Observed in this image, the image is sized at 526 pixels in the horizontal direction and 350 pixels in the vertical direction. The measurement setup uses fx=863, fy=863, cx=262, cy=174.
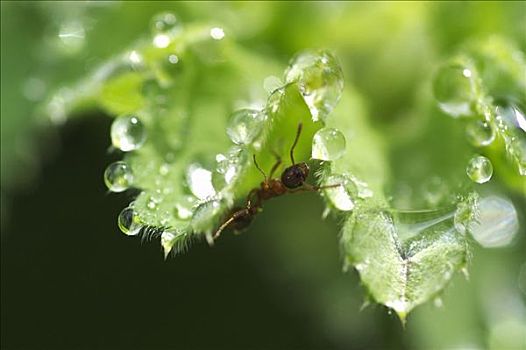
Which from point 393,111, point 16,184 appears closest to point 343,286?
point 393,111

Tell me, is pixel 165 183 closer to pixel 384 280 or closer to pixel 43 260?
pixel 384 280

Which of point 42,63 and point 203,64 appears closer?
point 203,64

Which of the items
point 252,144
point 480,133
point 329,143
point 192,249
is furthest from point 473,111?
point 192,249

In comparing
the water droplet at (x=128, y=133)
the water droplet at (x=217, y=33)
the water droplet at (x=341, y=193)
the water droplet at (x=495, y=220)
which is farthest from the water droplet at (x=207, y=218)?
the water droplet at (x=495, y=220)

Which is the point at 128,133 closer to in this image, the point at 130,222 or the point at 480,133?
the point at 130,222

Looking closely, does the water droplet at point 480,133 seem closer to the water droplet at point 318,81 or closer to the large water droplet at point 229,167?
the water droplet at point 318,81
